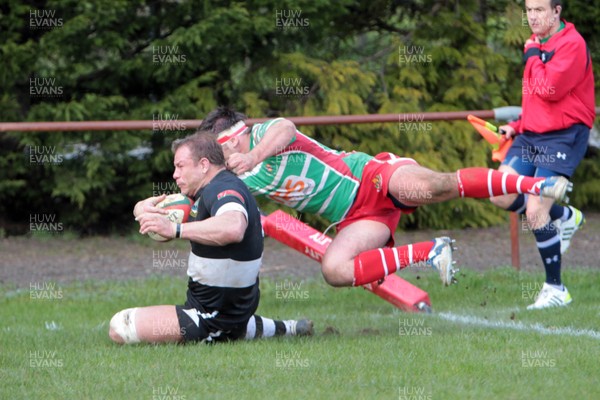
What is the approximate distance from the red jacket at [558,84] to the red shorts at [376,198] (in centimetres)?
113

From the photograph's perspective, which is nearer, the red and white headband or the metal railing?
the red and white headband

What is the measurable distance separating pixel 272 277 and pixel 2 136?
3.81m

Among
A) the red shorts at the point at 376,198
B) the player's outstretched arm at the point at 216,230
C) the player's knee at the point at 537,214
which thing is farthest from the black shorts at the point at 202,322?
the player's knee at the point at 537,214

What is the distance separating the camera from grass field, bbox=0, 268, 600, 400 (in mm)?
4758

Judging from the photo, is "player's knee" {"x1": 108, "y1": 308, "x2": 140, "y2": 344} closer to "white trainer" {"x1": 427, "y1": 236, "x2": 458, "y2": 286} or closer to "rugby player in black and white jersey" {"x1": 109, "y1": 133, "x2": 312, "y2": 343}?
"rugby player in black and white jersey" {"x1": 109, "y1": 133, "x2": 312, "y2": 343}

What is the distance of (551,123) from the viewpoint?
725 centimetres

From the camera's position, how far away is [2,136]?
11430 mm

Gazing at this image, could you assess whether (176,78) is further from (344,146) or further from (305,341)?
(305,341)

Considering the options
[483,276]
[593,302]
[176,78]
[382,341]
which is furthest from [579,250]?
[382,341]

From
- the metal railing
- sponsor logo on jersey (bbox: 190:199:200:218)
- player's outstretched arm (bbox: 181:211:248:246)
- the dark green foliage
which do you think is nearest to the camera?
player's outstretched arm (bbox: 181:211:248:246)

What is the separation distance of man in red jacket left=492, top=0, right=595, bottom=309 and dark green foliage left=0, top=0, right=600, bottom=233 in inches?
154

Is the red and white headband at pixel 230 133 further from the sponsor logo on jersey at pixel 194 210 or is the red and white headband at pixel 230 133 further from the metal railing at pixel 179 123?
the metal railing at pixel 179 123

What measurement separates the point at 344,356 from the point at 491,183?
1.51 metres

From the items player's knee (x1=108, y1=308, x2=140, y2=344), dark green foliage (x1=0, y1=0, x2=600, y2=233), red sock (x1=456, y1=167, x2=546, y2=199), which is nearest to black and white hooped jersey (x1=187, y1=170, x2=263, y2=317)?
player's knee (x1=108, y1=308, x2=140, y2=344)
